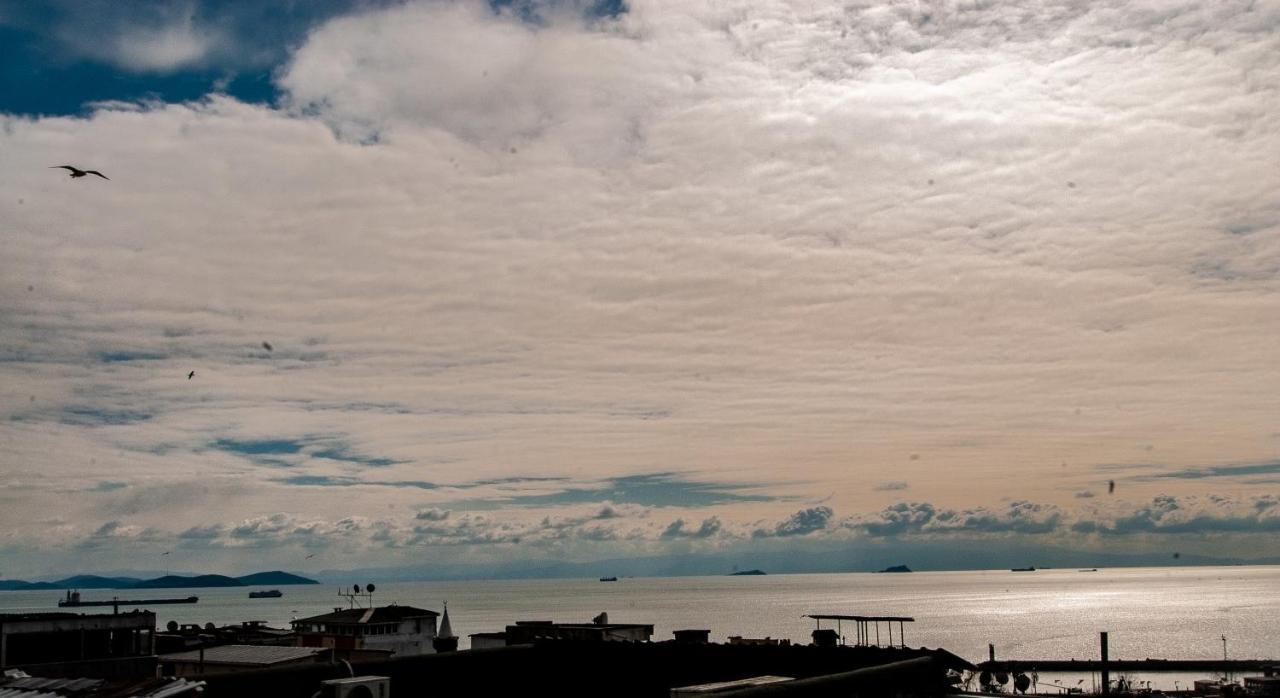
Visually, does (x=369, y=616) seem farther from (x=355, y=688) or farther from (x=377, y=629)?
(x=355, y=688)

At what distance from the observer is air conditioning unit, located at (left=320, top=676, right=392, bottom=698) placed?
1941 cm

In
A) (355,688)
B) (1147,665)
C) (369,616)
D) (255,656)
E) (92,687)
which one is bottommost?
(1147,665)

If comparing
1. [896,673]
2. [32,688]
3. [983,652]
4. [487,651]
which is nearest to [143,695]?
[32,688]

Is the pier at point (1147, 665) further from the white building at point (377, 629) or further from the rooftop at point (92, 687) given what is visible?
the rooftop at point (92, 687)

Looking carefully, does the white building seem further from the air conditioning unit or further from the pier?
the pier

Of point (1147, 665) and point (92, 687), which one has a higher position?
point (92, 687)

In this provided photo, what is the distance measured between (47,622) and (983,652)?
163 m

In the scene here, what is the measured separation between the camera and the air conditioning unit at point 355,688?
19.4 meters

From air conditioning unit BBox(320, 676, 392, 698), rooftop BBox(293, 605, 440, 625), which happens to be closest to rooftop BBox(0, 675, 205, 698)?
air conditioning unit BBox(320, 676, 392, 698)

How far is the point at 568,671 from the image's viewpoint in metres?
31.8

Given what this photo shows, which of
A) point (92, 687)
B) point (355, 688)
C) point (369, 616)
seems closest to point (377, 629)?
point (369, 616)

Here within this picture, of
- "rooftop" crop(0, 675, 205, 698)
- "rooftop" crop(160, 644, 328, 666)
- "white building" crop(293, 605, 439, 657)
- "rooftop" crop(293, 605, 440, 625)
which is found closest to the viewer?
"rooftop" crop(0, 675, 205, 698)

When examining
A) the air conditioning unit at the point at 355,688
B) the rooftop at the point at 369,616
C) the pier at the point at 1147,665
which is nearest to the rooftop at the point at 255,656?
the air conditioning unit at the point at 355,688

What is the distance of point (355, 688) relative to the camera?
64.7 ft
